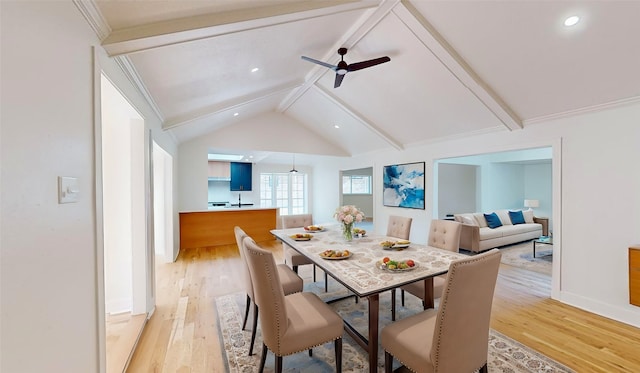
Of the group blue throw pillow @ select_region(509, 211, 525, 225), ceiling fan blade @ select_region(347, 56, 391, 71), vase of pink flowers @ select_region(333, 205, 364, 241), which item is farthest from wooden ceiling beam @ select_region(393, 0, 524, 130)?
blue throw pillow @ select_region(509, 211, 525, 225)

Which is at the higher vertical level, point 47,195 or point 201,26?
point 201,26

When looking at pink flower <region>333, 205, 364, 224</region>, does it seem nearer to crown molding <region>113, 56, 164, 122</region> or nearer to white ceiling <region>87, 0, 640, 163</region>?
white ceiling <region>87, 0, 640, 163</region>

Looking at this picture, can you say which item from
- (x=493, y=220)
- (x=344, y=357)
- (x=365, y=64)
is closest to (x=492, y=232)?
(x=493, y=220)

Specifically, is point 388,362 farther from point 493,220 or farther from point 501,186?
point 501,186

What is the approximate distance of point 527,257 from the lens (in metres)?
4.79

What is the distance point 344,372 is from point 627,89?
3723 millimetres

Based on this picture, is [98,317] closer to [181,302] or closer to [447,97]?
[181,302]

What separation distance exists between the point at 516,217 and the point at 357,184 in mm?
5735

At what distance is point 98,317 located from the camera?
1372 millimetres

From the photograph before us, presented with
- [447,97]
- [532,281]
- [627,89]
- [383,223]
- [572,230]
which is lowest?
[532,281]

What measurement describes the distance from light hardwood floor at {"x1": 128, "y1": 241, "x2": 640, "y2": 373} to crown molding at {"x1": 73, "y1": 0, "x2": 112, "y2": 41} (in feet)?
7.48

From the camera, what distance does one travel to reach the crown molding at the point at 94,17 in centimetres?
119

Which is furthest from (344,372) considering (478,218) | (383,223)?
(478,218)

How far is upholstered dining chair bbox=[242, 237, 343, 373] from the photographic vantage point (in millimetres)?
1531
